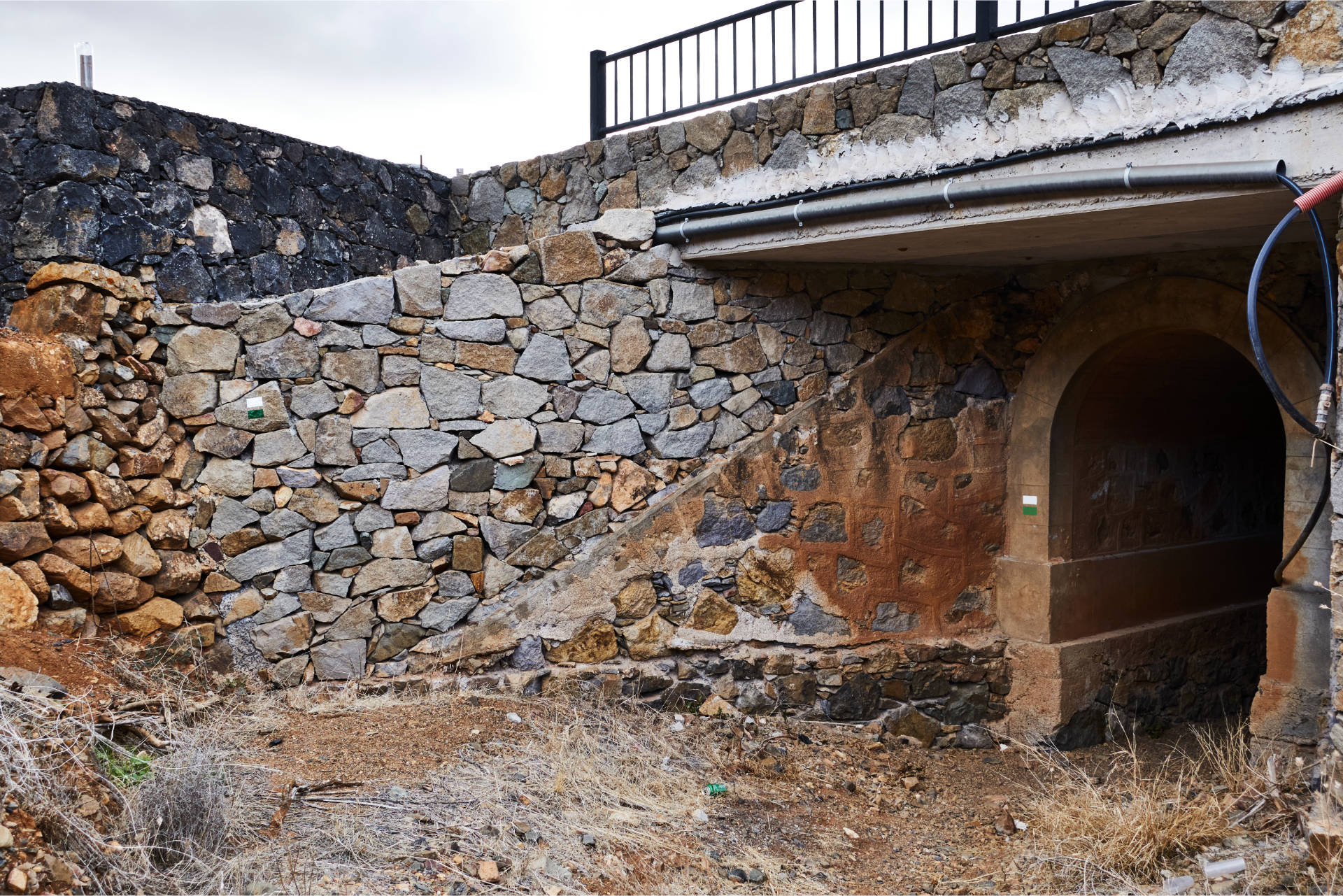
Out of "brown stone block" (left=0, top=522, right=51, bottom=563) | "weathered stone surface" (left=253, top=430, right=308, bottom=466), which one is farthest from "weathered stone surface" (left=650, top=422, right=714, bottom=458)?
"brown stone block" (left=0, top=522, right=51, bottom=563)

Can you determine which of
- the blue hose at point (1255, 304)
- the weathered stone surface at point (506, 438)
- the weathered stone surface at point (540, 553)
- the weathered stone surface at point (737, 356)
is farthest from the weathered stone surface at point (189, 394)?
the blue hose at point (1255, 304)

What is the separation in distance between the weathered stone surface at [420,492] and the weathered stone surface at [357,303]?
819mm

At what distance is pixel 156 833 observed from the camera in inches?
119

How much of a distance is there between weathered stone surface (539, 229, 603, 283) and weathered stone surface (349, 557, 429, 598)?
1.66 m

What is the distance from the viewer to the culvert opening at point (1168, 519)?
583 cm

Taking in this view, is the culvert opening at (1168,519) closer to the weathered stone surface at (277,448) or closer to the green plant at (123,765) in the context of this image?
the weathered stone surface at (277,448)

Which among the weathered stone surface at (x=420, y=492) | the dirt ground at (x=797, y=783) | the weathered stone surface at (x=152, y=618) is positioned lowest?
the dirt ground at (x=797, y=783)

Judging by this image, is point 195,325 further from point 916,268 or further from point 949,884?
point 949,884

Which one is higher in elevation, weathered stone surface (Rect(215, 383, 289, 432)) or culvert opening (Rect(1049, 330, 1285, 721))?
weathered stone surface (Rect(215, 383, 289, 432))

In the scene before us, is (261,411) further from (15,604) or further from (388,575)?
(15,604)

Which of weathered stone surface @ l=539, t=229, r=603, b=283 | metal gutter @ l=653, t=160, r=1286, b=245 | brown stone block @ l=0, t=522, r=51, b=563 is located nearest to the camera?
metal gutter @ l=653, t=160, r=1286, b=245

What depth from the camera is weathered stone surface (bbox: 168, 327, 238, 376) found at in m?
4.69

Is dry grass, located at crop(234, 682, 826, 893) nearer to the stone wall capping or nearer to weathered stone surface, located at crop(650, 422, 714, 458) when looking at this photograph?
the stone wall capping

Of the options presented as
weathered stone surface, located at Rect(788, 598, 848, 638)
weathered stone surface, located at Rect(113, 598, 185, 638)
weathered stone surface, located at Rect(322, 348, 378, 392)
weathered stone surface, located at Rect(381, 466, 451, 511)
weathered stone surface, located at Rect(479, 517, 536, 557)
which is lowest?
weathered stone surface, located at Rect(788, 598, 848, 638)
